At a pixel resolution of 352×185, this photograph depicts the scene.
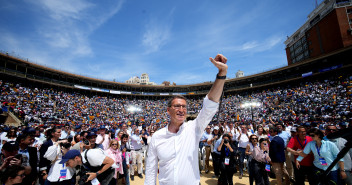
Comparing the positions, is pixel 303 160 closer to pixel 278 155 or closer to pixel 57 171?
pixel 278 155

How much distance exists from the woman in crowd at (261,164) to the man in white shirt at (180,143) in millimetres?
4463

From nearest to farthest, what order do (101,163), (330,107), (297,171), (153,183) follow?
(153,183), (101,163), (297,171), (330,107)

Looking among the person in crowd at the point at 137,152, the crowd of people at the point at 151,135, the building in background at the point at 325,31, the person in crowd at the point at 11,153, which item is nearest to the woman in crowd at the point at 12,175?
the crowd of people at the point at 151,135

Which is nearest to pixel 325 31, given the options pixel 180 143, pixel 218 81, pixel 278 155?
pixel 278 155

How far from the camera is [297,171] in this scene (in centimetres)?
485

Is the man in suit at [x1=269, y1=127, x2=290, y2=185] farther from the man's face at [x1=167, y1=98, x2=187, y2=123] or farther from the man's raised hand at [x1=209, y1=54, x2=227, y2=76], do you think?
the man's raised hand at [x1=209, y1=54, x2=227, y2=76]

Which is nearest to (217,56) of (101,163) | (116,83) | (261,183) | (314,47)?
(101,163)

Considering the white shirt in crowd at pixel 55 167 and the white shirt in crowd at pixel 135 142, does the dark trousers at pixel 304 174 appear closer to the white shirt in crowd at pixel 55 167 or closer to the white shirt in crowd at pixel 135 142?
the white shirt in crowd at pixel 55 167

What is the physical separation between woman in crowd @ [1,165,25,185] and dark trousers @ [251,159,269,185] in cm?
580

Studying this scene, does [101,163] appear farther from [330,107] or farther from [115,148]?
[330,107]

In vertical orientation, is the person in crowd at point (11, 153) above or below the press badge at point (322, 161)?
above

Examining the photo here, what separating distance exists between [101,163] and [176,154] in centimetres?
260

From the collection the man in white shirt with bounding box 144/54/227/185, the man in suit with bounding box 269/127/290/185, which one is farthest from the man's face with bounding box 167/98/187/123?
the man in suit with bounding box 269/127/290/185

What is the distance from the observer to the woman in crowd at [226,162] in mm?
5473
